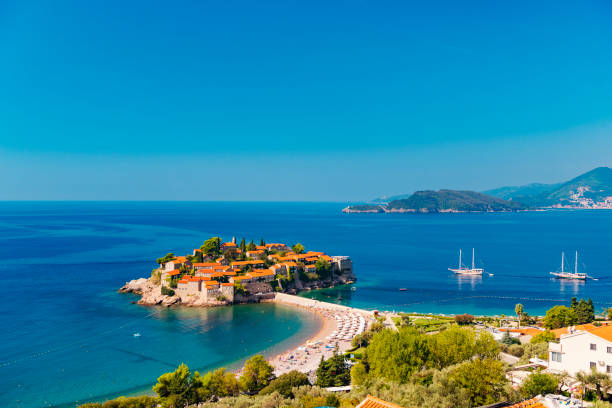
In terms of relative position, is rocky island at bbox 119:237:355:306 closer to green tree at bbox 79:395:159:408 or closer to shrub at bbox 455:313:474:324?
shrub at bbox 455:313:474:324

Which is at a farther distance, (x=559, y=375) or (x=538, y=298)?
(x=538, y=298)

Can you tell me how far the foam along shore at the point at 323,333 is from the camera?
3780 centimetres

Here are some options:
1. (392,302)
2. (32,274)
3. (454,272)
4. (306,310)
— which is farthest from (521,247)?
(32,274)

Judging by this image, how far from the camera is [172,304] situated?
6019 cm

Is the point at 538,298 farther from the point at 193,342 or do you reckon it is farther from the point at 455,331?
the point at 193,342

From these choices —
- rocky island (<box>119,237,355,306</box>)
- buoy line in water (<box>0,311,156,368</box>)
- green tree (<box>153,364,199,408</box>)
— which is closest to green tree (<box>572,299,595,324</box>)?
rocky island (<box>119,237,355,306</box>)

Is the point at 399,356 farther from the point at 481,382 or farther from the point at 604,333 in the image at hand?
the point at 604,333

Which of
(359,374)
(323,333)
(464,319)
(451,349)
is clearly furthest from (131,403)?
(464,319)

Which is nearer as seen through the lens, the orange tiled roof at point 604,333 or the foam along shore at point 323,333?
the orange tiled roof at point 604,333

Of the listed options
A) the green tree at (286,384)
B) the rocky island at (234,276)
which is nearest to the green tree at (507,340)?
the green tree at (286,384)

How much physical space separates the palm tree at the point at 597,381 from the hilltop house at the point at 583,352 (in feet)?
6.31

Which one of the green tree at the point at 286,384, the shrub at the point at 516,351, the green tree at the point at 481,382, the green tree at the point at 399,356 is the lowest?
the green tree at the point at 286,384

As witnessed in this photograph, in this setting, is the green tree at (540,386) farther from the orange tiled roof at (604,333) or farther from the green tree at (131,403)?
the green tree at (131,403)

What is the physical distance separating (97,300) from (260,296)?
24.1 metres
